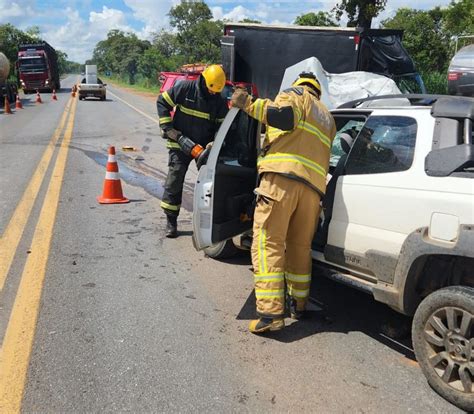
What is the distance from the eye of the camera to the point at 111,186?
7.27 m

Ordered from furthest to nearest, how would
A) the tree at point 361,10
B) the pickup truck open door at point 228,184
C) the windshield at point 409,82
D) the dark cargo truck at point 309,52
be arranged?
1. the tree at point 361,10
2. the windshield at point 409,82
3. the dark cargo truck at point 309,52
4. the pickup truck open door at point 228,184

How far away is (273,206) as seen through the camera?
3.67 meters

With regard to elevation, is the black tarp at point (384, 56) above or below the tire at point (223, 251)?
above

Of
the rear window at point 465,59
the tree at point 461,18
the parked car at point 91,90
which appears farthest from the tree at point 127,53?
the rear window at point 465,59

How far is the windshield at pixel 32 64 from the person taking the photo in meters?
39.1

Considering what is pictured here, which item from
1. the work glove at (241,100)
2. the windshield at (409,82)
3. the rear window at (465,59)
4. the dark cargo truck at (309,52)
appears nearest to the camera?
the work glove at (241,100)

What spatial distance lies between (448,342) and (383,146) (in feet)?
4.51

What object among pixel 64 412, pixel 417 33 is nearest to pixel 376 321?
pixel 64 412

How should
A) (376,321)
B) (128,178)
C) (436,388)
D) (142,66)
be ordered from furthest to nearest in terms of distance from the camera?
(142,66) < (128,178) < (376,321) < (436,388)

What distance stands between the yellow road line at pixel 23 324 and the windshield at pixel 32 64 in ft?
122

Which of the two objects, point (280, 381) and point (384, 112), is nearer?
point (280, 381)

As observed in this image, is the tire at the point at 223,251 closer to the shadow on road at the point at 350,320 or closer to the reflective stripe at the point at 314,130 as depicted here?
the shadow on road at the point at 350,320

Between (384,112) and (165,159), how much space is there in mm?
7805

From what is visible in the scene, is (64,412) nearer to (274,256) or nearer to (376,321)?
(274,256)
